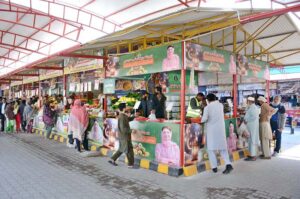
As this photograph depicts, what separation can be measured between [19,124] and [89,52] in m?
7.03

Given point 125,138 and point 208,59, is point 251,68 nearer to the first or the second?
point 208,59

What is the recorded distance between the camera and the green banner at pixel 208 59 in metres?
6.53

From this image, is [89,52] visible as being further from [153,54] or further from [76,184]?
[76,184]

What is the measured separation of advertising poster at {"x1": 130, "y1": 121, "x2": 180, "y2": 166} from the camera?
6.49 m

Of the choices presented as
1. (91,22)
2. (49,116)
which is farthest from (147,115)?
(91,22)

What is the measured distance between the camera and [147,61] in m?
7.33

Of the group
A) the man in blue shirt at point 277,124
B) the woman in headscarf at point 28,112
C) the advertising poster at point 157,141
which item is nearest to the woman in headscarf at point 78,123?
the advertising poster at point 157,141

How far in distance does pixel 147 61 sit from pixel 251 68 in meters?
3.64

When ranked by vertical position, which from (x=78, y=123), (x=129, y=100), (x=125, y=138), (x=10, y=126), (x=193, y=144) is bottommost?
(x=10, y=126)

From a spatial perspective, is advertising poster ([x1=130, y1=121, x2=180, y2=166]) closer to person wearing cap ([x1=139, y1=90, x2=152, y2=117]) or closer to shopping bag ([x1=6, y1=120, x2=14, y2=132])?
person wearing cap ([x1=139, y1=90, x2=152, y2=117])

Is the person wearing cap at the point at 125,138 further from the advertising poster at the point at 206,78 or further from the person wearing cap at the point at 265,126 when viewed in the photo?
the advertising poster at the point at 206,78

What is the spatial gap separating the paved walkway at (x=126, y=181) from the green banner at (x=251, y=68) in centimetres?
262

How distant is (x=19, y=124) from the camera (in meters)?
14.9

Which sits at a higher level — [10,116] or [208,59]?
[208,59]
